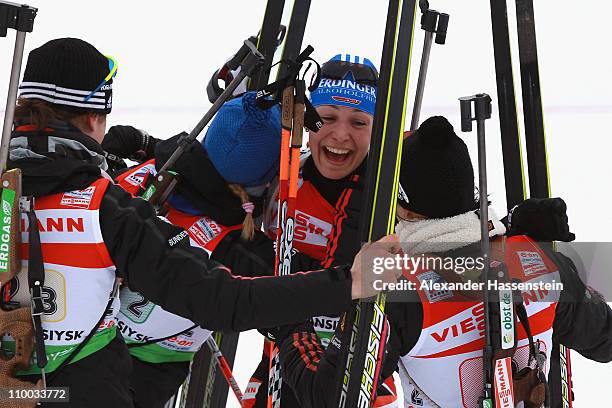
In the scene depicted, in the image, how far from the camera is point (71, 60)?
6.12ft

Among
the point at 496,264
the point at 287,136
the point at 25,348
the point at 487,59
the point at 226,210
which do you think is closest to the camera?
the point at 25,348

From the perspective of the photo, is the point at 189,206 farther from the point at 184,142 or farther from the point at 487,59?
the point at 487,59

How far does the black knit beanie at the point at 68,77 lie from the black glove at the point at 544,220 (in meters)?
0.89

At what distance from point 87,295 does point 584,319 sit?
3.26ft

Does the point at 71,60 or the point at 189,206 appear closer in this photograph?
the point at 71,60

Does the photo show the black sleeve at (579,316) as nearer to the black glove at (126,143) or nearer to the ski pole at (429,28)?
the ski pole at (429,28)

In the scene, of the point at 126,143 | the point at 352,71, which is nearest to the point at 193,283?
the point at 352,71

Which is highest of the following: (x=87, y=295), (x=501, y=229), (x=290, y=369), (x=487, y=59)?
(x=487, y=59)

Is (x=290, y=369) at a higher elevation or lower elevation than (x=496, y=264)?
lower

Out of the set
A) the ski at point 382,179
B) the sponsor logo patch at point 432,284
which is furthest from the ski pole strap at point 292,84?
the sponsor logo patch at point 432,284

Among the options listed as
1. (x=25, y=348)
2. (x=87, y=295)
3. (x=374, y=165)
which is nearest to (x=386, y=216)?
(x=374, y=165)

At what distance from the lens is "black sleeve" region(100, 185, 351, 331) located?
175cm

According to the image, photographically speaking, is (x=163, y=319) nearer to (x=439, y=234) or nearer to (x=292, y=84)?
(x=292, y=84)

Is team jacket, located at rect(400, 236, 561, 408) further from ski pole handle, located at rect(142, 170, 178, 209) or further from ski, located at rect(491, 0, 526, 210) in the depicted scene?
ski pole handle, located at rect(142, 170, 178, 209)
